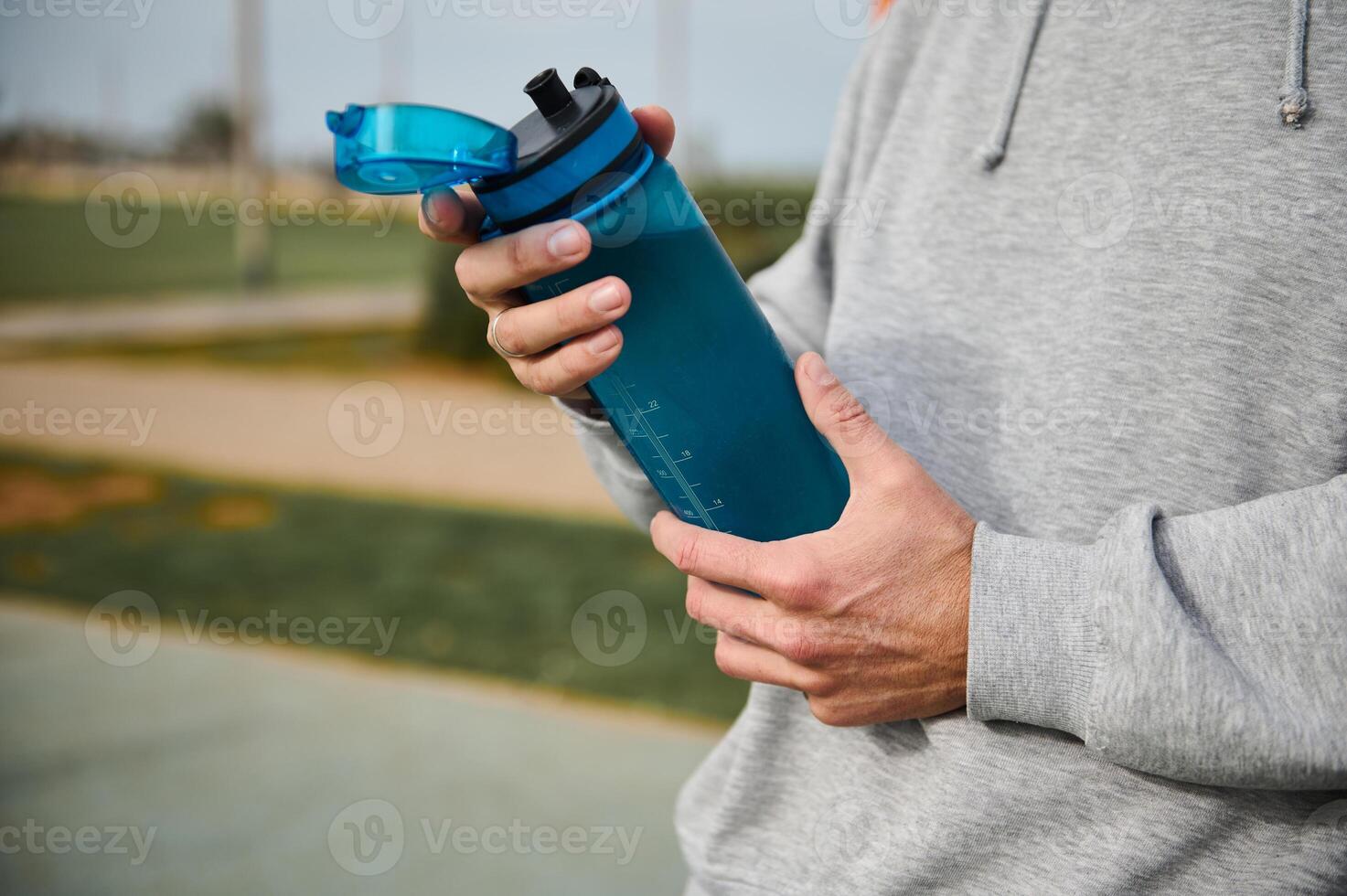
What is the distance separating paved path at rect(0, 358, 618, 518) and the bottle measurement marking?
4.04m

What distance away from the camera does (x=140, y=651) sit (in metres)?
3.51

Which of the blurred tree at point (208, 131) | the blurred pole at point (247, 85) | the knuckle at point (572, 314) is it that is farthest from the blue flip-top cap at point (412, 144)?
the blurred tree at point (208, 131)

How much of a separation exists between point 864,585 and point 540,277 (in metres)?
0.37

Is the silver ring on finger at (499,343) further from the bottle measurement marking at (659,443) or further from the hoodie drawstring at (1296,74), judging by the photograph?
the hoodie drawstring at (1296,74)

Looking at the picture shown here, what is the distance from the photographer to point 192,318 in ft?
41.4

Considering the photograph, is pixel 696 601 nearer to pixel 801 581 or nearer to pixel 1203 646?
pixel 801 581

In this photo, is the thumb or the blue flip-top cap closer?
the blue flip-top cap

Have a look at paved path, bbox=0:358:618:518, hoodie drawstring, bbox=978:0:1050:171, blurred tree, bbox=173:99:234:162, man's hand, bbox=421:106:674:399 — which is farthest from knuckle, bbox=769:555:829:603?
blurred tree, bbox=173:99:234:162

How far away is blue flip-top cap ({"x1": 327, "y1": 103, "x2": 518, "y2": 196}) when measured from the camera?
74 cm

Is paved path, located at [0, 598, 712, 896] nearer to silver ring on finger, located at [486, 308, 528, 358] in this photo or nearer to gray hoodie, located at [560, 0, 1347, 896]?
gray hoodie, located at [560, 0, 1347, 896]

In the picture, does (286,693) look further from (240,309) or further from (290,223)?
(290,223)

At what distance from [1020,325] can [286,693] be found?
2887mm

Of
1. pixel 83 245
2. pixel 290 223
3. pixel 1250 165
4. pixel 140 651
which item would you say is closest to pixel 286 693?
pixel 140 651

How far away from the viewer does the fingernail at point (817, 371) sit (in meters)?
0.94
